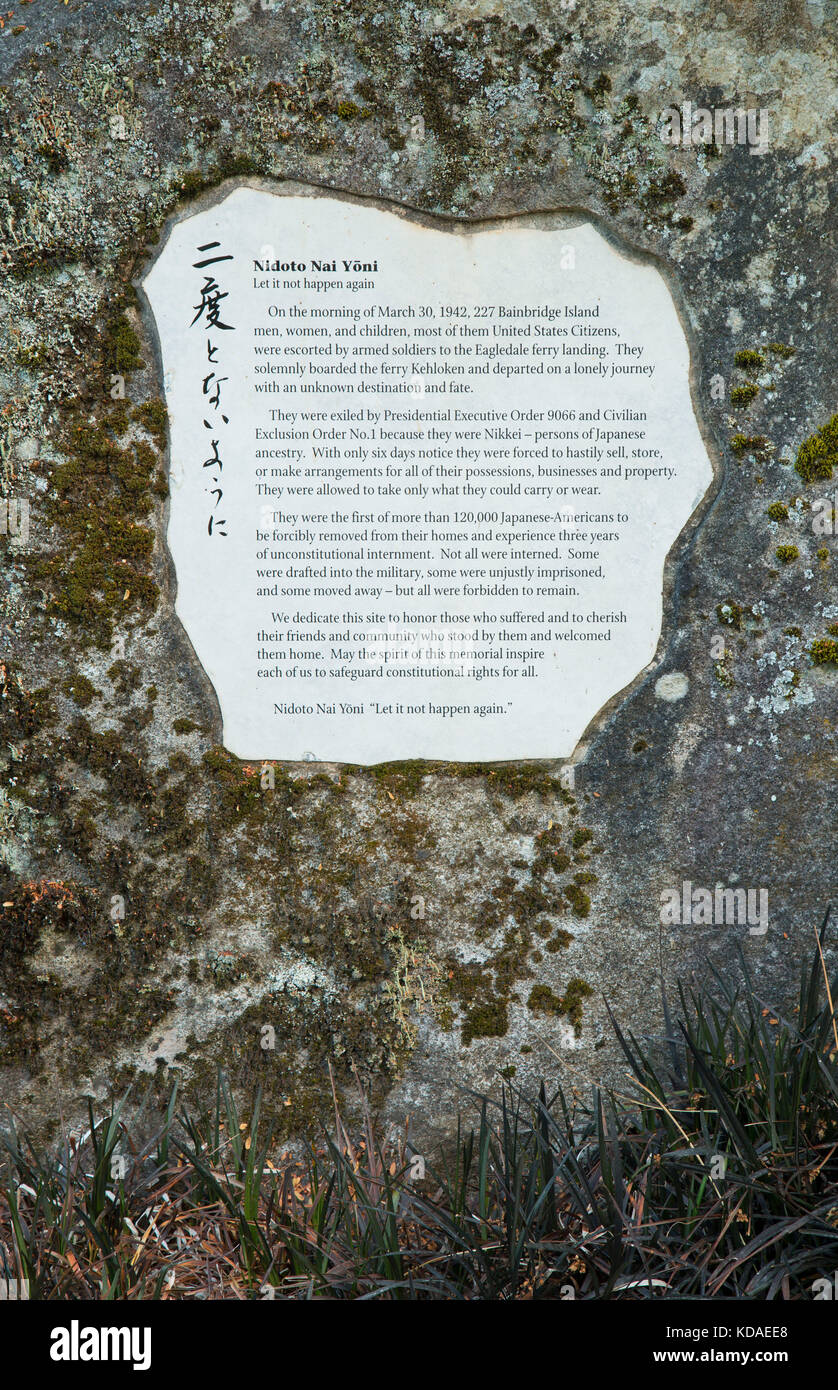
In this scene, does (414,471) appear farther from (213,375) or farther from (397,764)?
(397,764)

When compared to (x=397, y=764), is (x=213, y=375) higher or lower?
higher

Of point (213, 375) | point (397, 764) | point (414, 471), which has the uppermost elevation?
point (213, 375)

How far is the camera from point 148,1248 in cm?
211

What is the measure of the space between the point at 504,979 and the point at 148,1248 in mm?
1127

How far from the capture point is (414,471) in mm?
2604

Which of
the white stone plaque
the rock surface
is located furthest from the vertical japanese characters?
the rock surface

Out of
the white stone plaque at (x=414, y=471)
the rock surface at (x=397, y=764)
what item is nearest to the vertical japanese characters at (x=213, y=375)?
the white stone plaque at (x=414, y=471)

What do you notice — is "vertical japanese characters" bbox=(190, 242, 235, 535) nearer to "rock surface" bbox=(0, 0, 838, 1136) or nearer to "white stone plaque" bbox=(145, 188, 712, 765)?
"white stone plaque" bbox=(145, 188, 712, 765)

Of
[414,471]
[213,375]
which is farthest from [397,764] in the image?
[213,375]

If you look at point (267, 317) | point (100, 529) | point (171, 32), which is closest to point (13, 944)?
point (100, 529)

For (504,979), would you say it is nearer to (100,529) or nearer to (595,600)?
(595,600)

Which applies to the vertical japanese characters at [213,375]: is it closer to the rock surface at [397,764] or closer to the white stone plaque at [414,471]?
the white stone plaque at [414,471]

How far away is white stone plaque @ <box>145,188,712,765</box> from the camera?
101 inches
